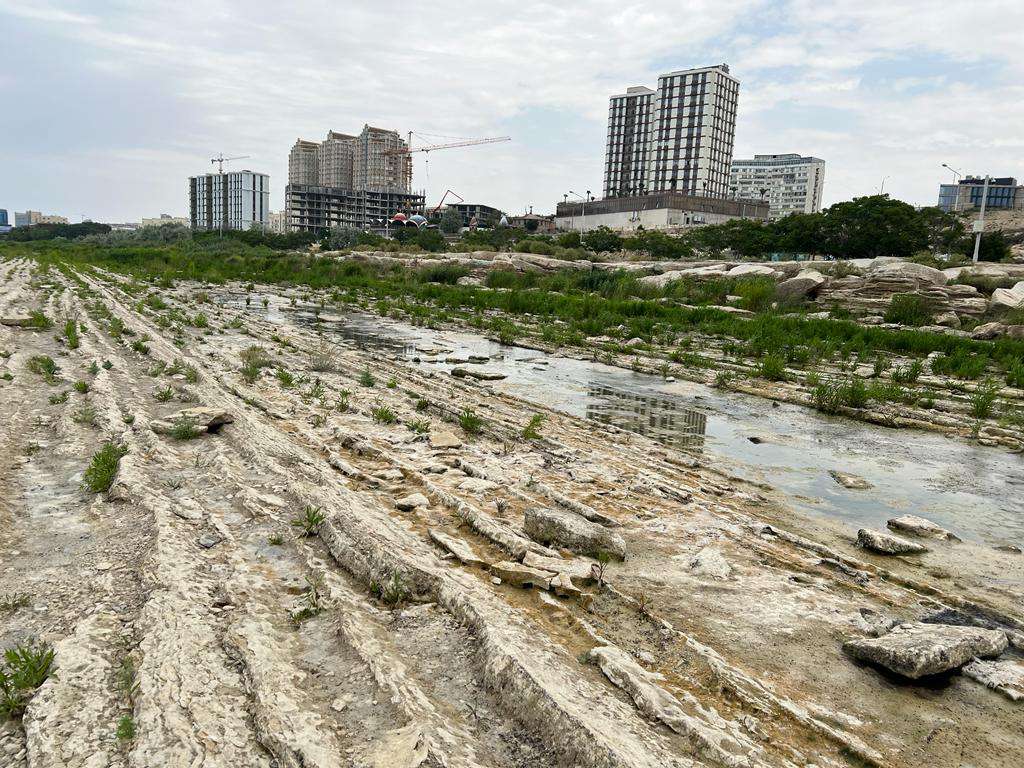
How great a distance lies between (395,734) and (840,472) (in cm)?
580

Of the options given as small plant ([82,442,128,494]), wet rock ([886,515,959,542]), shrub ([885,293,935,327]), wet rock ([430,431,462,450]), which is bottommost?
wet rock ([886,515,959,542])

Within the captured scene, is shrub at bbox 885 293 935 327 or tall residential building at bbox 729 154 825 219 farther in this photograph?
tall residential building at bbox 729 154 825 219

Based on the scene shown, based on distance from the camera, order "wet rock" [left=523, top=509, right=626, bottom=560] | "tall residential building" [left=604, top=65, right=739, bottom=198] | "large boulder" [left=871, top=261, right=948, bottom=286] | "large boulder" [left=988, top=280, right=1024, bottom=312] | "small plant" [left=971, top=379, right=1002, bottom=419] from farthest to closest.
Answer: "tall residential building" [left=604, top=65, right=739, bottom=198], "large boulder" [left=871, top=261, right=948, bottom=286], "large boulder" [left=988, top=280, right=1024, bottom=312], "small plant" [left=971, top=379, right=1002, bottom=419], "wet rock" [left=523, top=509, right=626, bottom=560]

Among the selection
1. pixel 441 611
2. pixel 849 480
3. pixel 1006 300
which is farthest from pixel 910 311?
pixel 441 611

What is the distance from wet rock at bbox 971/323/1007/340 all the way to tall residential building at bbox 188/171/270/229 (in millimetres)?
152677

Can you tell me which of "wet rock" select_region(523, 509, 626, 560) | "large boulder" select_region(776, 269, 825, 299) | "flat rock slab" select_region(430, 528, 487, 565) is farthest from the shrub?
"flat rock slab" select_region(430, 528, 487, 565)

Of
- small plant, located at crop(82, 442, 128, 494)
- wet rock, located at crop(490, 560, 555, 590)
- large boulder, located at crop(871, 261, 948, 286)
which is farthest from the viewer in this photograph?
large boulder, located at crop(871, 261, 948, 286)

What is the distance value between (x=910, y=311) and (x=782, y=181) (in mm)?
167370

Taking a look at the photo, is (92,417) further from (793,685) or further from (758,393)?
(758,393)

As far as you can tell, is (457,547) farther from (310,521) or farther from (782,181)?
(782,181)

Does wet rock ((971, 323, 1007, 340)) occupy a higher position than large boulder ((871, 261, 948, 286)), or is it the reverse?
large boulder ((871, 261, 948, 286))

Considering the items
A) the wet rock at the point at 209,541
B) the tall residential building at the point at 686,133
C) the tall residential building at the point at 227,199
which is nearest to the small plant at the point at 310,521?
the wet rock at the point at 209,541

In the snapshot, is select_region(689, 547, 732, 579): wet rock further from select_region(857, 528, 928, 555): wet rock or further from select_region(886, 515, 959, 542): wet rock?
select_region(886, 515, 959, 542): wet rock

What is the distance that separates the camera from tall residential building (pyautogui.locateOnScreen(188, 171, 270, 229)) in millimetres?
153250
